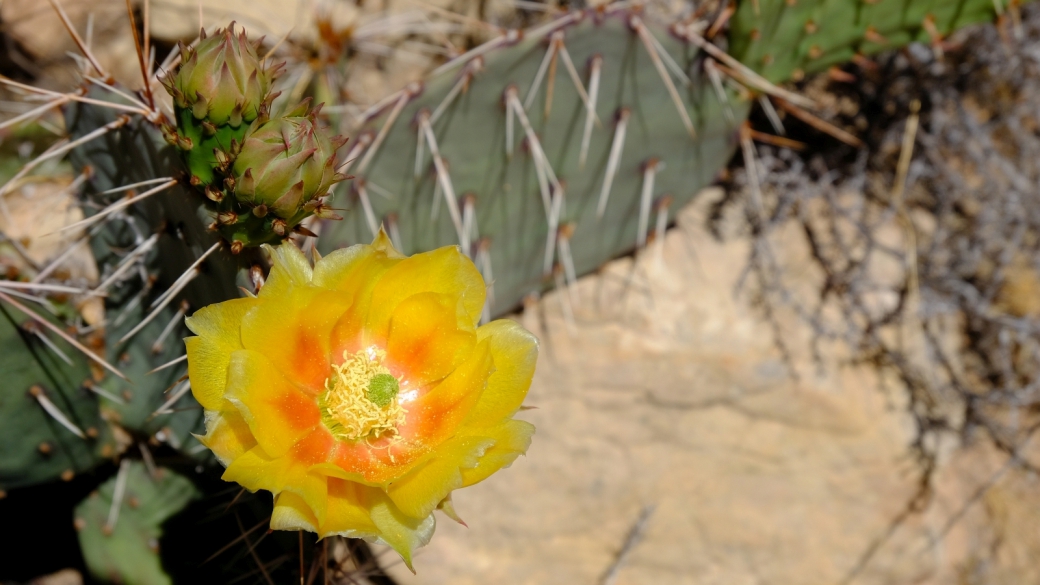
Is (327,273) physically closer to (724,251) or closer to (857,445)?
(724,251)

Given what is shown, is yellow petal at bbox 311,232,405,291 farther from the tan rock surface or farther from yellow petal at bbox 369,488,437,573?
the tan rock surface

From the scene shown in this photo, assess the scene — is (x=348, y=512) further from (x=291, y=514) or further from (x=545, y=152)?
(x=545, y=152)

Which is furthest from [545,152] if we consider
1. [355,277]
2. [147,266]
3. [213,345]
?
[213,345]

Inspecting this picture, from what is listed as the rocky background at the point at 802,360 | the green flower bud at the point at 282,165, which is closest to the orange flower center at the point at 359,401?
the green flower bud at the point at 282,165

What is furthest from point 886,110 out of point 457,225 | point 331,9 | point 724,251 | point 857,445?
point 331,9

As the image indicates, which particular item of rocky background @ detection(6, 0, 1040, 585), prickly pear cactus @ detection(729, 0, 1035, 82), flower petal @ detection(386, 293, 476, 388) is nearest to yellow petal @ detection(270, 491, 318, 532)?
flower petal @ detection(386, 293, 476, 388)

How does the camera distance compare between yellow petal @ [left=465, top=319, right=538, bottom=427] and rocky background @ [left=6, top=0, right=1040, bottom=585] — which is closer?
yellow petal @ [left=465, top=319, right=538, bottom=427]
